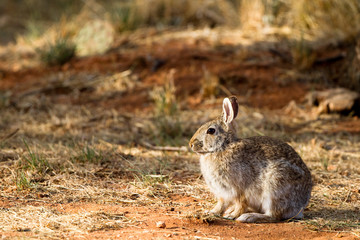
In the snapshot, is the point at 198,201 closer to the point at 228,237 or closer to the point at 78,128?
the point at 228,237

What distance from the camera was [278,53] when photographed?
1023 cm

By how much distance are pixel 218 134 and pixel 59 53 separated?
6.72m

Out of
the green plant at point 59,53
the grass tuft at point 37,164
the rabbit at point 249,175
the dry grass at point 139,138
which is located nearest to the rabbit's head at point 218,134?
the rabbit at point 249,175

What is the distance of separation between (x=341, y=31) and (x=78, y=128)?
5.77 metres

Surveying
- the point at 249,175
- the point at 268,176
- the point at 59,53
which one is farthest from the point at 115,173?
the point at 59,53

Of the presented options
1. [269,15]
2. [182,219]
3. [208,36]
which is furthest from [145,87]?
[182,219]

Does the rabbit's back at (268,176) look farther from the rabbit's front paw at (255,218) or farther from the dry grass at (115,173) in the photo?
the dry grass at (115,173)

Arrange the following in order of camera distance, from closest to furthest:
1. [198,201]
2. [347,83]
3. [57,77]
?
1. [198,201]
2. [347,83]
3. [57,77]

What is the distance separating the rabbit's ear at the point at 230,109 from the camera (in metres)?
4.51

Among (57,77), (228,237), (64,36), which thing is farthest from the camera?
(64,36)

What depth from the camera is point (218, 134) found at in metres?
4.59

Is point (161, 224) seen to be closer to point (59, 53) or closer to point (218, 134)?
point (218, 134)

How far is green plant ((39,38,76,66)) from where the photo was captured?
10445mm

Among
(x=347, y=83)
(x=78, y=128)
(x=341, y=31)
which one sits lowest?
(x=78, y=128)
